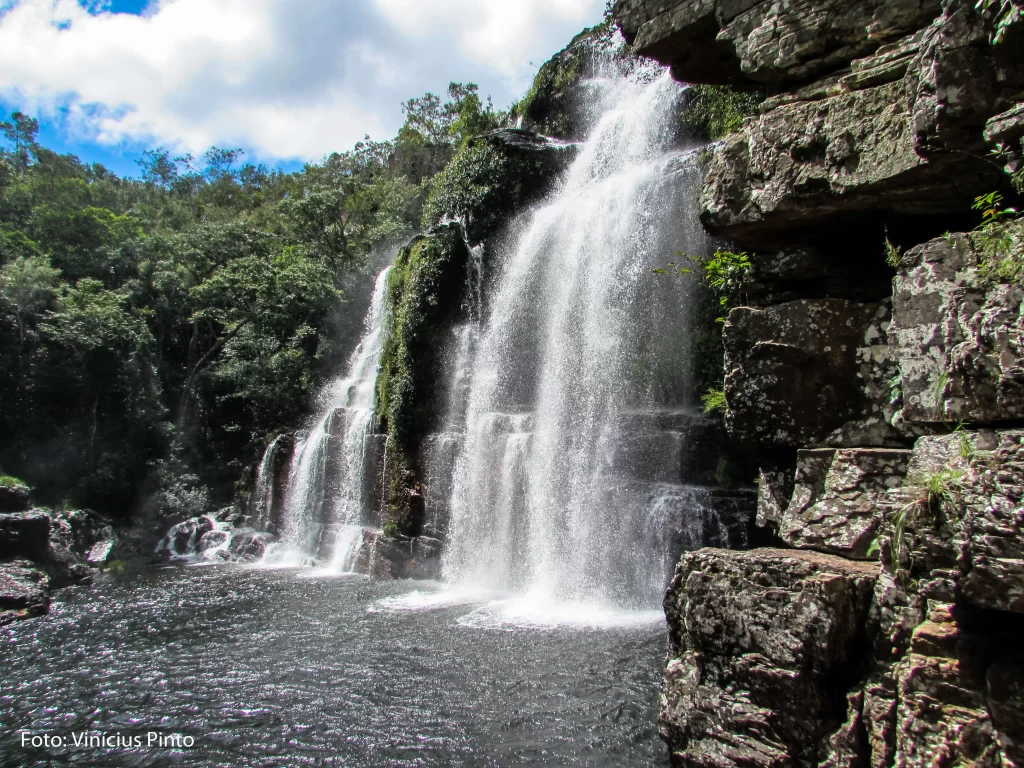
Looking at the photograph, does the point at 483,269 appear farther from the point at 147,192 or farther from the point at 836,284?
the point at 147,192

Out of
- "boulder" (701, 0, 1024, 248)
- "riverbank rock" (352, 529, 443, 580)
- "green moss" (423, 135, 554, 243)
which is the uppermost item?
"green moss" (423, 135, 554, 243)

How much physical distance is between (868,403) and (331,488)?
52.0 ft

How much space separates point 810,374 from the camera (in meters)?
4.83

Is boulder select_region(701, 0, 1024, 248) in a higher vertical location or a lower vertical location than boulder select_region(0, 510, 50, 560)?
higher

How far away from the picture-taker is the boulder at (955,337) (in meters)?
3.29

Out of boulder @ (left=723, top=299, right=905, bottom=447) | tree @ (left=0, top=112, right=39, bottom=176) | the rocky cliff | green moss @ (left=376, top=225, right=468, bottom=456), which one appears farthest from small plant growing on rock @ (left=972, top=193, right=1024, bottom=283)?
tree @ (left=0, top=112, right=39, bottom=176)

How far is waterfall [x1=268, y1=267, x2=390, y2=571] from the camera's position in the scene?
17094 mm

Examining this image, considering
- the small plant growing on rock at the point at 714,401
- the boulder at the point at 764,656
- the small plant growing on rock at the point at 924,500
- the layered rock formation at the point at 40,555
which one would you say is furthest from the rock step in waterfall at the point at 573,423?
the small plant growing on rock at the point at 924,500

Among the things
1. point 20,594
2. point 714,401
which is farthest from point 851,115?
point 20,594

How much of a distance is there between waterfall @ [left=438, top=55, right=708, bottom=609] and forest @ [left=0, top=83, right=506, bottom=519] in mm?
7091

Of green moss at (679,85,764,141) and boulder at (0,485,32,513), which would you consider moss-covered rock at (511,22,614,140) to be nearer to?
green moss at (679,85,764,141)

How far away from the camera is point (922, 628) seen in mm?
3309

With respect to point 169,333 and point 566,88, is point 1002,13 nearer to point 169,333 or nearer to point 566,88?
point 566,88

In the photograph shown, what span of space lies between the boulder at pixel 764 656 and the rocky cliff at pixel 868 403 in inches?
0.5
